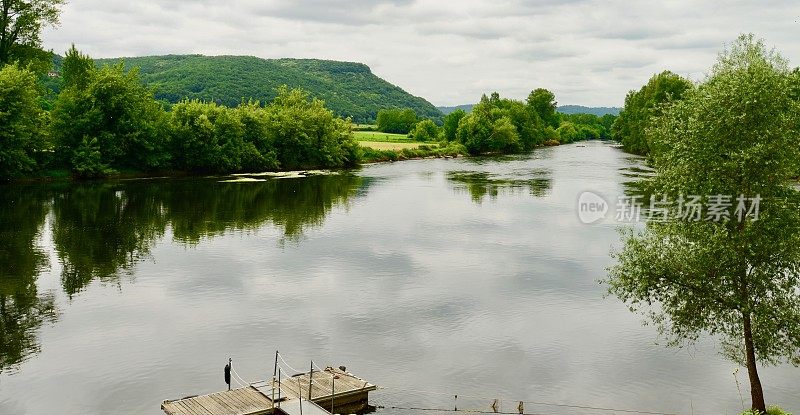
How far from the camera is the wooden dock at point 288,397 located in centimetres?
1983

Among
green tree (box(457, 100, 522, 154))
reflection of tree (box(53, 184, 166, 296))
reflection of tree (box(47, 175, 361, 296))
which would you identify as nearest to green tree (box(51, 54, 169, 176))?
reflection of tree (box(47, 175, 361, 296))

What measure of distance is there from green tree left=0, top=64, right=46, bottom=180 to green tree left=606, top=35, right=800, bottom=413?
228ft

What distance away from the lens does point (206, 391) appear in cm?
2244

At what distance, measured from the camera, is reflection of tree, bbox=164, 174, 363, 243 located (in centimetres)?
5188

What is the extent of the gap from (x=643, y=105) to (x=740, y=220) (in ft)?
412

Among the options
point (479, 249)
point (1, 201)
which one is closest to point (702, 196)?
point (479, 249)

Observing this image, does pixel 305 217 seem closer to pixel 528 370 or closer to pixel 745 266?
pixel 528 370

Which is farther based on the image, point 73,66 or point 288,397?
point 73,66

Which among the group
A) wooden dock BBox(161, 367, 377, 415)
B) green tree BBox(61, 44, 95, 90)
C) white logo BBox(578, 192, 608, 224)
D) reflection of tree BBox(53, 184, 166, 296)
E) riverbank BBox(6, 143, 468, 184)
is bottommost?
wooden dock BBox(161, 367, 377, 415)

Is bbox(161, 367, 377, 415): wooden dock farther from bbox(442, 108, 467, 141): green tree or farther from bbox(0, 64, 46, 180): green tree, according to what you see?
bbox(442, 108, 467, 141): green tree

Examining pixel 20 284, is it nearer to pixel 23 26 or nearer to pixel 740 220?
pixel 740 220

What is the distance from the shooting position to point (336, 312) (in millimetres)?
30406

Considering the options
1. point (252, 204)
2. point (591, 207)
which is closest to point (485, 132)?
point (591, 207)

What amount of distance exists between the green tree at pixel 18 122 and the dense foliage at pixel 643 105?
88.7m
